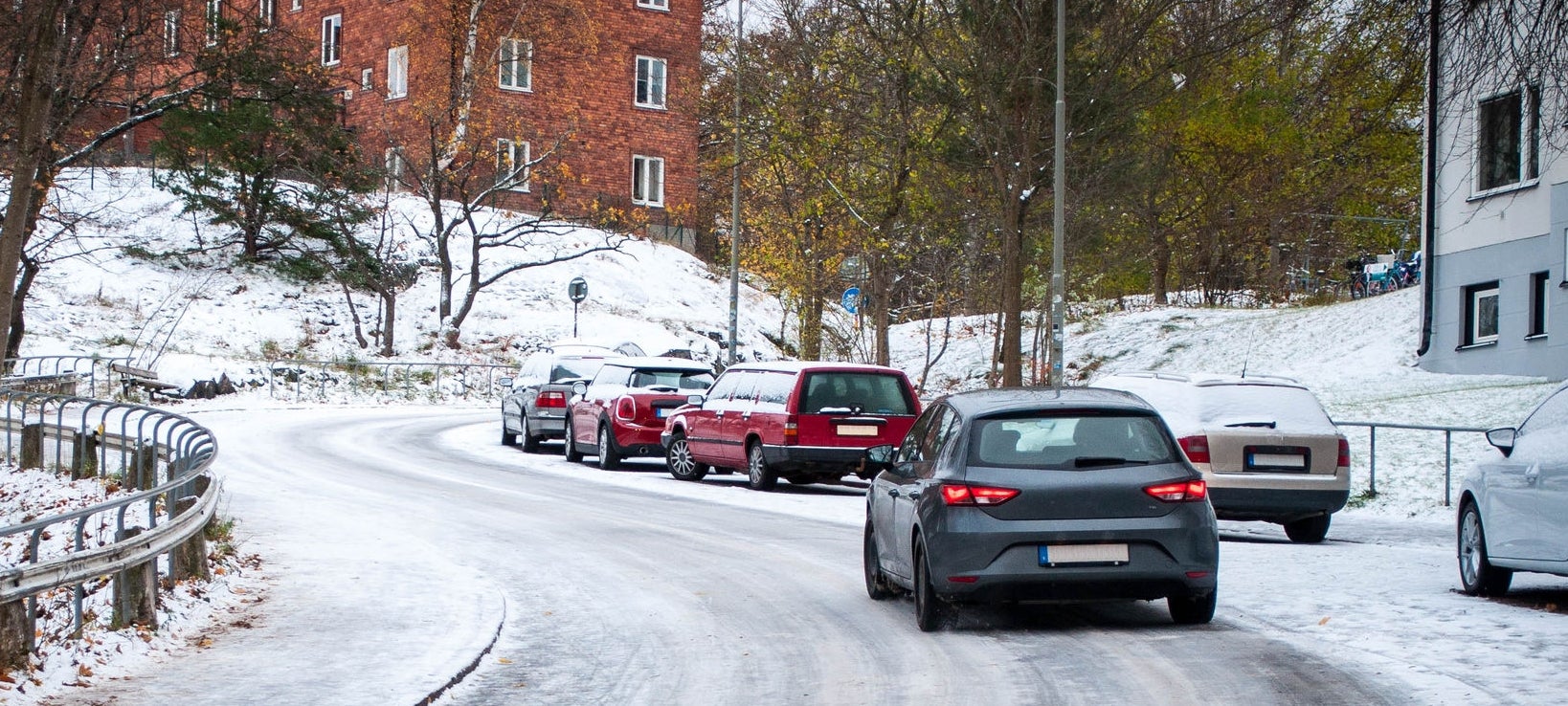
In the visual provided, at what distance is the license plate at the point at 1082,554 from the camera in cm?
1001

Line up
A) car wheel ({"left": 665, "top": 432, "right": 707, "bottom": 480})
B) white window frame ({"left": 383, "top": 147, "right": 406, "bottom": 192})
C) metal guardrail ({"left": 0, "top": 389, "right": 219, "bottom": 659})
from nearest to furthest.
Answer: metal guardrail ({"left": 0, "top": 389, "right": 219, "bottom": 659}) → car wheel ({"left": 665, "top": 432, "right": 707, "bottom": 480}) → white window frame ({"left": 383, "top": 147, "right": 406, "bottom": 192})

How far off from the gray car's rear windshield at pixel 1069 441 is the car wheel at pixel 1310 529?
270 inches

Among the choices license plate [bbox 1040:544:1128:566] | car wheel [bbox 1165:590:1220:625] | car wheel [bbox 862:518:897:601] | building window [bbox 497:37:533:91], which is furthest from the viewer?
building window [bbox 497:37:533:91]

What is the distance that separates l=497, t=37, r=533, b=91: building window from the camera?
56719mm

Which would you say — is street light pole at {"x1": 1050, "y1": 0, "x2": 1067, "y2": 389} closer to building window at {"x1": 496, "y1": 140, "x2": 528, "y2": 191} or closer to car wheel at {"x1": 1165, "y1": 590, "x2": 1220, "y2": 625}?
car wheel at {"x1": 1165, "y1": 590, "x2": 1220, "y2": 625}

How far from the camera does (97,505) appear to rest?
8.77 meters

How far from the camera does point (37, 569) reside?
813cm

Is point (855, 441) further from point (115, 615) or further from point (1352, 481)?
point (115, 615)

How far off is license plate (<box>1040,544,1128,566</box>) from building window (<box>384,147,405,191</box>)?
41617mm

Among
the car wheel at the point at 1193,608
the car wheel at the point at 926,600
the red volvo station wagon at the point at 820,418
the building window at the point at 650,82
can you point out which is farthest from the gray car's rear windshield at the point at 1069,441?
the building window at the point at 650,82

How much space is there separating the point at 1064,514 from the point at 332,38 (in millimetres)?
55822

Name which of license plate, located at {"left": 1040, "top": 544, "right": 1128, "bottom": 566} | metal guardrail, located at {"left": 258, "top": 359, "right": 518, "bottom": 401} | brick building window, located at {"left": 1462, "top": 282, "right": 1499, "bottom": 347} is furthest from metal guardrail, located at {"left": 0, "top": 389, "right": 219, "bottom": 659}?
brick building window, located at {"left": 1462, "top": 282, "right": 1499, "bottom": 347}

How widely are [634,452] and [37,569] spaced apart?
18.4 m

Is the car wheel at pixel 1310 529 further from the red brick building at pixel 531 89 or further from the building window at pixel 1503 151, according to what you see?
the red brick building at pixel 531 89
